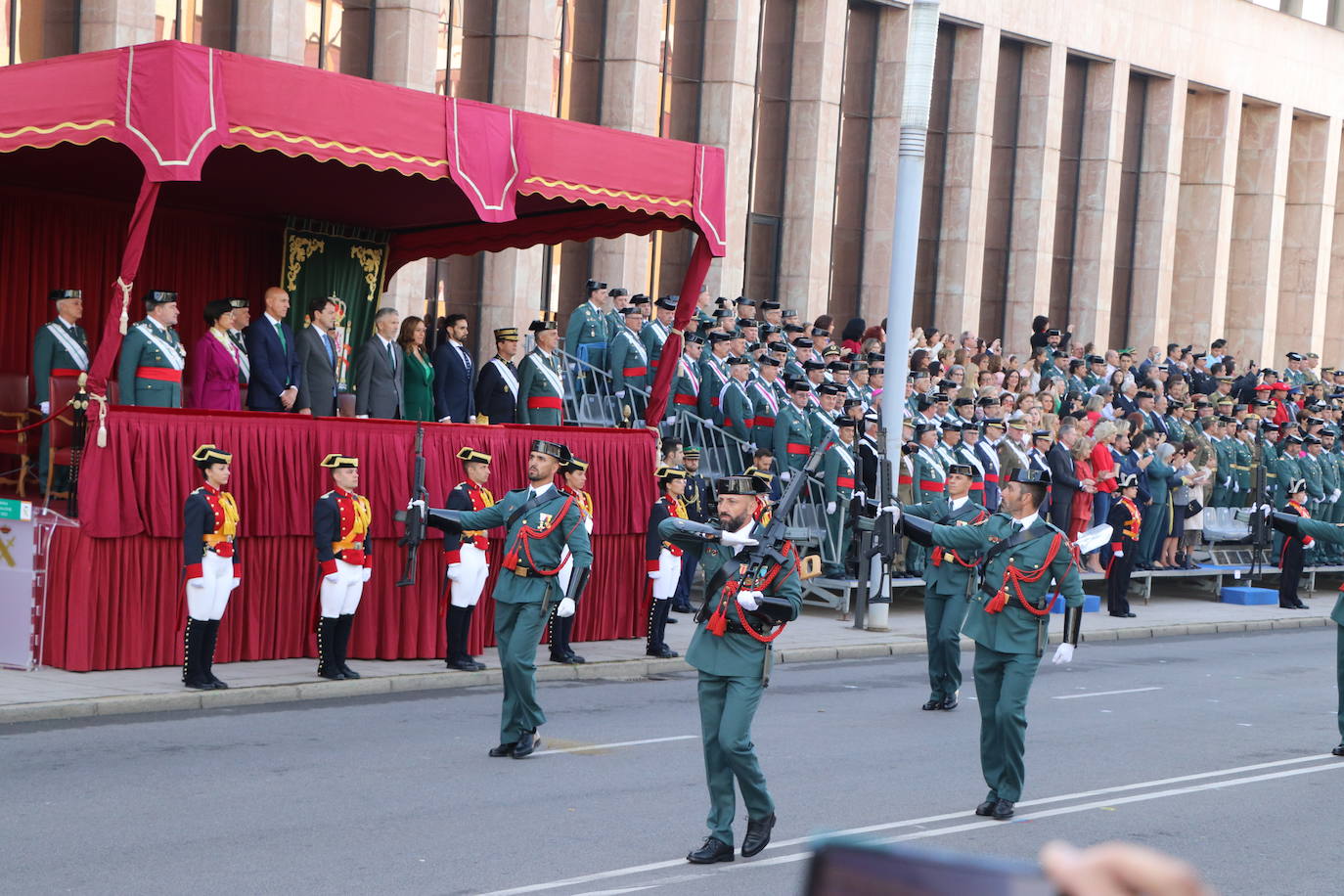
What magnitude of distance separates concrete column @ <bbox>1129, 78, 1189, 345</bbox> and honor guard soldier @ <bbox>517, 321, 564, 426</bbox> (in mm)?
26264

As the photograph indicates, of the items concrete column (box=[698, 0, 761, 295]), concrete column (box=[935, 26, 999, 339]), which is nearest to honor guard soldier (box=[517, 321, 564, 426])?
concrete column (box=[698, 0, 761, 295])

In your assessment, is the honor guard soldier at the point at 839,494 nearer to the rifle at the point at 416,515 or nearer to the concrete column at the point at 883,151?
the rifle at the point at 416,515

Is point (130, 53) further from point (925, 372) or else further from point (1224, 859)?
point (925, 372)

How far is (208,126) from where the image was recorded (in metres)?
12.1

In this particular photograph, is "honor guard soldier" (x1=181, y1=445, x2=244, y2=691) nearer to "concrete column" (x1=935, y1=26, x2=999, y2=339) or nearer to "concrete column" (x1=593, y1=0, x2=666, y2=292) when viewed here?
"concrete column" (x1=593, y1=0, x2=666, y2=292)

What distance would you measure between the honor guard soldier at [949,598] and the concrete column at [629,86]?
14.5 metres

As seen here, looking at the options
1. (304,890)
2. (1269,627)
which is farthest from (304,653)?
(1269,627)

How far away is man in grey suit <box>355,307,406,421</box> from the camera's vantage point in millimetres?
15242

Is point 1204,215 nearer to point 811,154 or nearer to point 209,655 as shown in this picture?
point 811,154

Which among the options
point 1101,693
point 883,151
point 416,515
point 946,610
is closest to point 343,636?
point 416,515

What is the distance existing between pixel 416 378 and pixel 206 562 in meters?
4.10

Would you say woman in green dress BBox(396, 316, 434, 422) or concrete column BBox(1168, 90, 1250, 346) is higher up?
concrete column BBox(1168, 90, 1250, 346)

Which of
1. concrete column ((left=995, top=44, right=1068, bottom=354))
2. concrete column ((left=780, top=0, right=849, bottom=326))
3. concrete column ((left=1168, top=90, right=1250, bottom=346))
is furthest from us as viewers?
concrete column ((left=1168, top=90, right=1250, bottom=346))

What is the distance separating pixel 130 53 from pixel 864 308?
2321 centimetres
